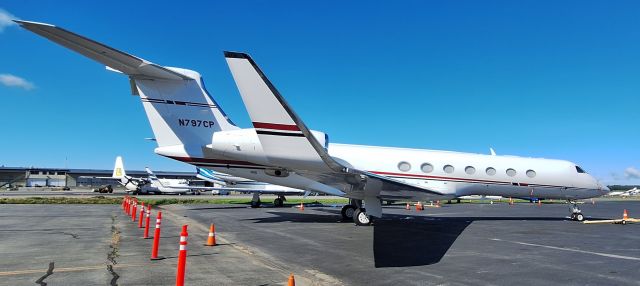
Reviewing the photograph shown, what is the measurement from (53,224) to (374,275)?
12879 millimetres

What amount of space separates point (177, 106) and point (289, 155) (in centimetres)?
659

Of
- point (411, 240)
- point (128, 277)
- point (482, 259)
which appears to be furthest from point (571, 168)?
point (128, 277)

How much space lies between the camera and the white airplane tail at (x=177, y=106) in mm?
12828

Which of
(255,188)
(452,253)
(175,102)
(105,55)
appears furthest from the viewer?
(255,188)

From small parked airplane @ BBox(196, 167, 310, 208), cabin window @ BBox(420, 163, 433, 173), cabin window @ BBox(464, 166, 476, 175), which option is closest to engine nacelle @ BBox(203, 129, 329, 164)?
cabin window @ BBox(420, 163, 433, 173)

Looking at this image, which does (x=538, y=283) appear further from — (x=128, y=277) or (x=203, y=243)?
(x=203, y=243)

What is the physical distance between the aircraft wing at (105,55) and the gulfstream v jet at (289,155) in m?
0.02

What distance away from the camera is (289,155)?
848 centimetres

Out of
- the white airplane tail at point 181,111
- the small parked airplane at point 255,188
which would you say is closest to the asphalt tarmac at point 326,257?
the white airplane tail at point 181,111

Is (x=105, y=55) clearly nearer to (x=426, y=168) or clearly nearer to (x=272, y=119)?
(x=272, y=119)

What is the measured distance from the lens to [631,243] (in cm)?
1089

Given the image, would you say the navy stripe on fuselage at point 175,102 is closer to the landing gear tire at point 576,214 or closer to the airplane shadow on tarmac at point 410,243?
the airplane shadow on tarmac at point 410,243

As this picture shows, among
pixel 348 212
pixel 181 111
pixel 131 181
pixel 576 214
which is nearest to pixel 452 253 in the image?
pixel 348 212

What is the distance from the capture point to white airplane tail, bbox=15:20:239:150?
505 inches
